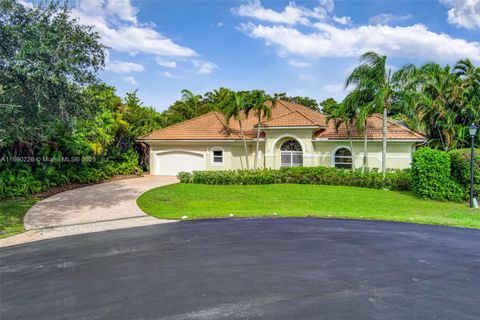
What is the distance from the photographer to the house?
845 inches

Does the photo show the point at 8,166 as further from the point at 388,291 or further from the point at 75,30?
the point at 388,291

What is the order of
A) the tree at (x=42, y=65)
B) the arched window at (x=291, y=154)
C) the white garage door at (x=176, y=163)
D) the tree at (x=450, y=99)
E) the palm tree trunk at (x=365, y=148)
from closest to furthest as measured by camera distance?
the tree at (x=42, y=65) < the palm tree trunk at (x=365, y=148) < the arched window at (x=291, y=154) < the tree at (x=450, y=99) < the white garage door at (x=176, y=163)

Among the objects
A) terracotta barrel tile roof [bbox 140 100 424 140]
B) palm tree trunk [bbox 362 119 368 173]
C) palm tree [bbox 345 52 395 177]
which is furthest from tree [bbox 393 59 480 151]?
palm tree [bbox 345 52 395 177]

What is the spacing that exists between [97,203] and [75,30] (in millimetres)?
8036

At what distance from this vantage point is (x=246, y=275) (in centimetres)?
602

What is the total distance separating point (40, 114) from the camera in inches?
391

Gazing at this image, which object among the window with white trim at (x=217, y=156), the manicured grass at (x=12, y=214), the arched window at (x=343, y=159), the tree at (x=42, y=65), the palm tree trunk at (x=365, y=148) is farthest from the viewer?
the window with white trim at (x=217, y=156)

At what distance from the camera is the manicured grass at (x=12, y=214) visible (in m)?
10.7

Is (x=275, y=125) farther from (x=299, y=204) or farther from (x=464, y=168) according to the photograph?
(x=464, y=168)

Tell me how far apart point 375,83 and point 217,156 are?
12336 mm

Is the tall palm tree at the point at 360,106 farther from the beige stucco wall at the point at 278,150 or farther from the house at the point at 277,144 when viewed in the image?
the house at the point at 277,144

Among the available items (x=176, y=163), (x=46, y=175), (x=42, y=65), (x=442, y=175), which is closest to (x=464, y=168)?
(x=442, y=175)

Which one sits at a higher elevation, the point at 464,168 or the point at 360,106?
the point at 360,106

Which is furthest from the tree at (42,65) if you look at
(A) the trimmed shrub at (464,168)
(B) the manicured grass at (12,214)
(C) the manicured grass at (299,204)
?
(A) the trimmed shrub at (464,168)
